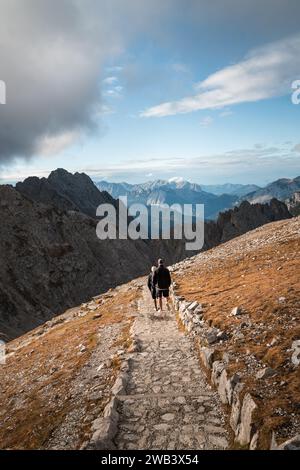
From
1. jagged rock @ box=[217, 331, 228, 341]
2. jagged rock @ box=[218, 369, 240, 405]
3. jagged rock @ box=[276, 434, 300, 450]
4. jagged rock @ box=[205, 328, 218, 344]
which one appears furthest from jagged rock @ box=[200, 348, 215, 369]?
jagged rock @ box=[276, 434, 300, 450]

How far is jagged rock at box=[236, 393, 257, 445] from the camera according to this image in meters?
9.92

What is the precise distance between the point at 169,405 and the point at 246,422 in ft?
9.83

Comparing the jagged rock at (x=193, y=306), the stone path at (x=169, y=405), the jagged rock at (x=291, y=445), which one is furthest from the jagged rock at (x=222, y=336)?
the jagged rock at (x=291, y=445)

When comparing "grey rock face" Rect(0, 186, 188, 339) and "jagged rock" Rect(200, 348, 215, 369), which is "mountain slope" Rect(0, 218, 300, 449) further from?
"grey rock face" Rect(0, 186, 188, 339)

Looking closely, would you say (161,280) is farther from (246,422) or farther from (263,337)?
(246,422)

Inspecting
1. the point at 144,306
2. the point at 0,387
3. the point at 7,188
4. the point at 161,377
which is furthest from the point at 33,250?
the point at 161,377

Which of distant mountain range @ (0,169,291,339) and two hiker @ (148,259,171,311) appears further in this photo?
distant mountain range @ (0,169,291,339)

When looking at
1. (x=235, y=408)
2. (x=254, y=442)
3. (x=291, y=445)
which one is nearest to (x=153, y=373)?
(x=235, y=408)

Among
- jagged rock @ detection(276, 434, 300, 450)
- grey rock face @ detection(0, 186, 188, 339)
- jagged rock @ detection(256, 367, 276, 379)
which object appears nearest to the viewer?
jagged rock @ detection(276, 434, 300, 450)

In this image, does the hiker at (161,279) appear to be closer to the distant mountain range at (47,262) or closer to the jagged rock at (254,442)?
the jagged rock at (254,442)

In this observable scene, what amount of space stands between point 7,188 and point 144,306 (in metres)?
129

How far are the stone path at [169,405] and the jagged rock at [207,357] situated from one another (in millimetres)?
409

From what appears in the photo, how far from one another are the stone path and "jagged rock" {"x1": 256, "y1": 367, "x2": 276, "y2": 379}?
1661 mm

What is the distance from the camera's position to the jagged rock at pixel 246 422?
992cm
